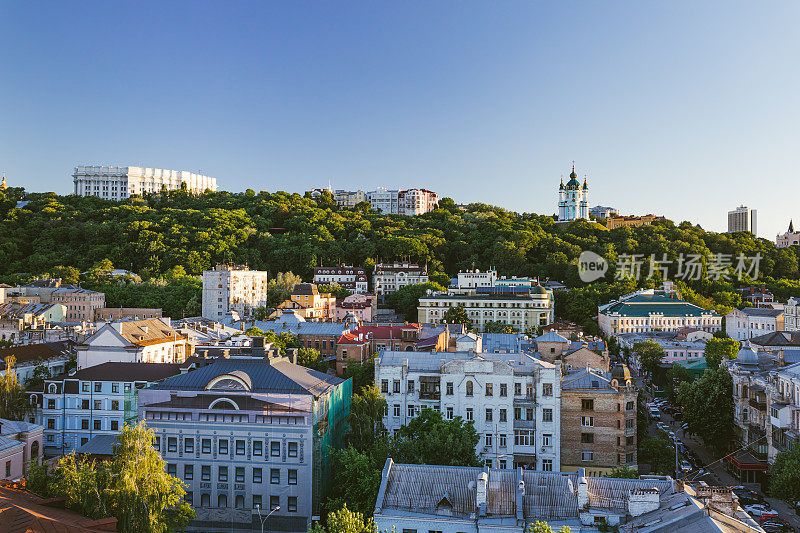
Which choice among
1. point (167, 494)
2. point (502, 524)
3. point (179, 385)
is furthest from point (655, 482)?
point (179, 385)

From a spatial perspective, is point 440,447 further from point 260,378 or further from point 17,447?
point 17,447

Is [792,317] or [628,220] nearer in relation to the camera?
[792,317]

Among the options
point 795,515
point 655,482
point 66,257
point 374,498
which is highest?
point 66,257

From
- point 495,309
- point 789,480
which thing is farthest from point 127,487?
point 495,309

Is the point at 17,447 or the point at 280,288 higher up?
the point at 280,288

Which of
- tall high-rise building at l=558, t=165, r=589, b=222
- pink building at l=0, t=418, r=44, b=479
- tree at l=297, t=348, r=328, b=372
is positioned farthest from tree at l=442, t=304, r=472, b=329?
tall high-rise building at l=558, t=165, r=589, b=222

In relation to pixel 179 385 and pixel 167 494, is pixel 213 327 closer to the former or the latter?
pixel 179 385

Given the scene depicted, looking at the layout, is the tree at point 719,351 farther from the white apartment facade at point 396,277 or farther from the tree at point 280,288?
the tree at point 280,288
